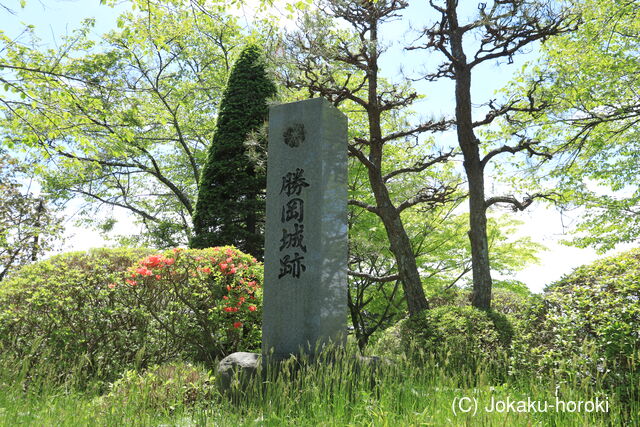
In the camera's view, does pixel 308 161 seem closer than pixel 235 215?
Yes

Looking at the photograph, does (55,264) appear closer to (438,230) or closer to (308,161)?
(308,161)

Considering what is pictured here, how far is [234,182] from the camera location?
10.9 m

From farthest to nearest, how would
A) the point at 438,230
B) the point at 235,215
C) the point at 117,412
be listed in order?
the point at 235,215
the point at 438,230
the point at 117,412

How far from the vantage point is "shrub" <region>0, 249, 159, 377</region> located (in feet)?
20.1

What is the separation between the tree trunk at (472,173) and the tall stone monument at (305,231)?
2.55 m

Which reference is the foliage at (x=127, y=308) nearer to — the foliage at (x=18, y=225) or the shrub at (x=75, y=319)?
the shrub at (x=75, y=319)

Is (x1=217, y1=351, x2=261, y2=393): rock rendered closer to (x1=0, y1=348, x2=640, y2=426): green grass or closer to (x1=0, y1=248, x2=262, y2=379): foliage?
(x1=0, y1=348, x2=640, y2=426): green grass

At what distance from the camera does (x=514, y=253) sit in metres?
9.81

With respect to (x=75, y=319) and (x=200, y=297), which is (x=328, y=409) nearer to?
(x=200, y=297)

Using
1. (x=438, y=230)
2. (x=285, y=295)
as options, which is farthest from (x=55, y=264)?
(x=438, y=230)

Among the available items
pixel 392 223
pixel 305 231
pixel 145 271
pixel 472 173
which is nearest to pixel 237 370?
pixel 305 231

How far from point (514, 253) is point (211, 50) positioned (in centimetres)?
1189

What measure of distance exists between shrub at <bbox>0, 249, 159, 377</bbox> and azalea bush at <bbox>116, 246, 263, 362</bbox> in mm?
267

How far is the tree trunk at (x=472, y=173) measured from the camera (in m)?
6.94
